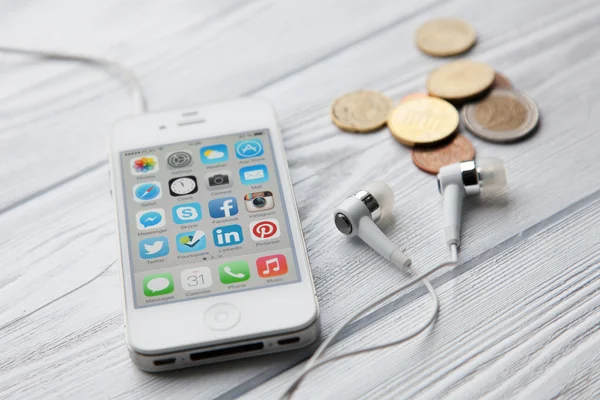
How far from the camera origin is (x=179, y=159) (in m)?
0.68

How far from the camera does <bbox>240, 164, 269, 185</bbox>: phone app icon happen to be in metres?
0.66

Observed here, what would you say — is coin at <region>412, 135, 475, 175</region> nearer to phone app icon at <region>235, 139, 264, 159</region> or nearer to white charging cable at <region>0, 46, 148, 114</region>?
phone app icon at <region>235, 139, 264, 159</region>

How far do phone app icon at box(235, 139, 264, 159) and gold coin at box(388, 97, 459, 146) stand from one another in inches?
5.6

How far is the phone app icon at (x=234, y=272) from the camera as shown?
0.60 metres

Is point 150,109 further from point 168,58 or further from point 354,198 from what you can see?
point 354,198

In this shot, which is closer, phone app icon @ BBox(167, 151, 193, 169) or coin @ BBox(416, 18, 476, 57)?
phone app icon @ BBox(167, 151, 193, 169)

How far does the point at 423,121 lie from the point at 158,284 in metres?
0.32

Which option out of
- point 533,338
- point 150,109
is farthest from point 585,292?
point 150,109

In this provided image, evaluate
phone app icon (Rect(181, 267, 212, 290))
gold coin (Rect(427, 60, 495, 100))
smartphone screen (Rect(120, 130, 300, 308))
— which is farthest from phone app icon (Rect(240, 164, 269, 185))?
gold coin (Rect(427, 60, 495, 100))

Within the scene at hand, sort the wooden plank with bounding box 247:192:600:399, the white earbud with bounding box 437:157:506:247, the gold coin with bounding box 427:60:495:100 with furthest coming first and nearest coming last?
the gold coin with bounding box 427:60:495:100 < the white earbud with bounding box 437:157:506:247 < the wooden plank with bounding box 247:192:600:399

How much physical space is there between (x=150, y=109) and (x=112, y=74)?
74mm

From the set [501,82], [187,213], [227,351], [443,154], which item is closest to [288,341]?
[227,351]

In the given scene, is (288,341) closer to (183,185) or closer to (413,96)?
(183,185)

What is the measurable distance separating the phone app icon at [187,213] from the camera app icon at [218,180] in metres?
0.03
